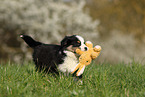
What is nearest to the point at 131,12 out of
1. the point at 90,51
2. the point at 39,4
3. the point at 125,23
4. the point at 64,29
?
the point at 125,23

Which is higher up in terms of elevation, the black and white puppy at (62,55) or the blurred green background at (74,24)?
the blurred green background at (74,24)

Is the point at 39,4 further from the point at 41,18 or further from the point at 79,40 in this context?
the point at 79,40

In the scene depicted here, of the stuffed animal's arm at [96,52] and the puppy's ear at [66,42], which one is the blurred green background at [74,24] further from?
the stuffed animal's arm at [96,52]

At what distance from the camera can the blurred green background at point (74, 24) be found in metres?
10.3

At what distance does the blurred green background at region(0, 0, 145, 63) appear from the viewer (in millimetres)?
10344

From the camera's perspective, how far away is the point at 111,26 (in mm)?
14422

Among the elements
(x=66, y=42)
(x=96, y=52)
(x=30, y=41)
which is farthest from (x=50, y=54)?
(x=96, y=52)

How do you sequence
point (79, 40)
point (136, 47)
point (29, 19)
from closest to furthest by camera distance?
point (79, 40), point (29, 19), point (136, 47)

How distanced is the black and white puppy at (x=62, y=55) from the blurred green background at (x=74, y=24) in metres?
5.35

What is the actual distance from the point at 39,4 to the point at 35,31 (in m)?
1.54

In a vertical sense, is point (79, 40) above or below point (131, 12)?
below

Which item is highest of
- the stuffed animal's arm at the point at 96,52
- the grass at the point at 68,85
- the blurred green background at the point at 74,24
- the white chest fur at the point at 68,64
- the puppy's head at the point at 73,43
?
the blurred green background at the point at 74,24

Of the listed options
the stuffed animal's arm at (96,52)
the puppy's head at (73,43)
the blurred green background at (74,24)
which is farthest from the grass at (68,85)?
the blurred green background at (74,24)

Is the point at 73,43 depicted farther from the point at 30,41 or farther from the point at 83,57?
the point at 30,41
